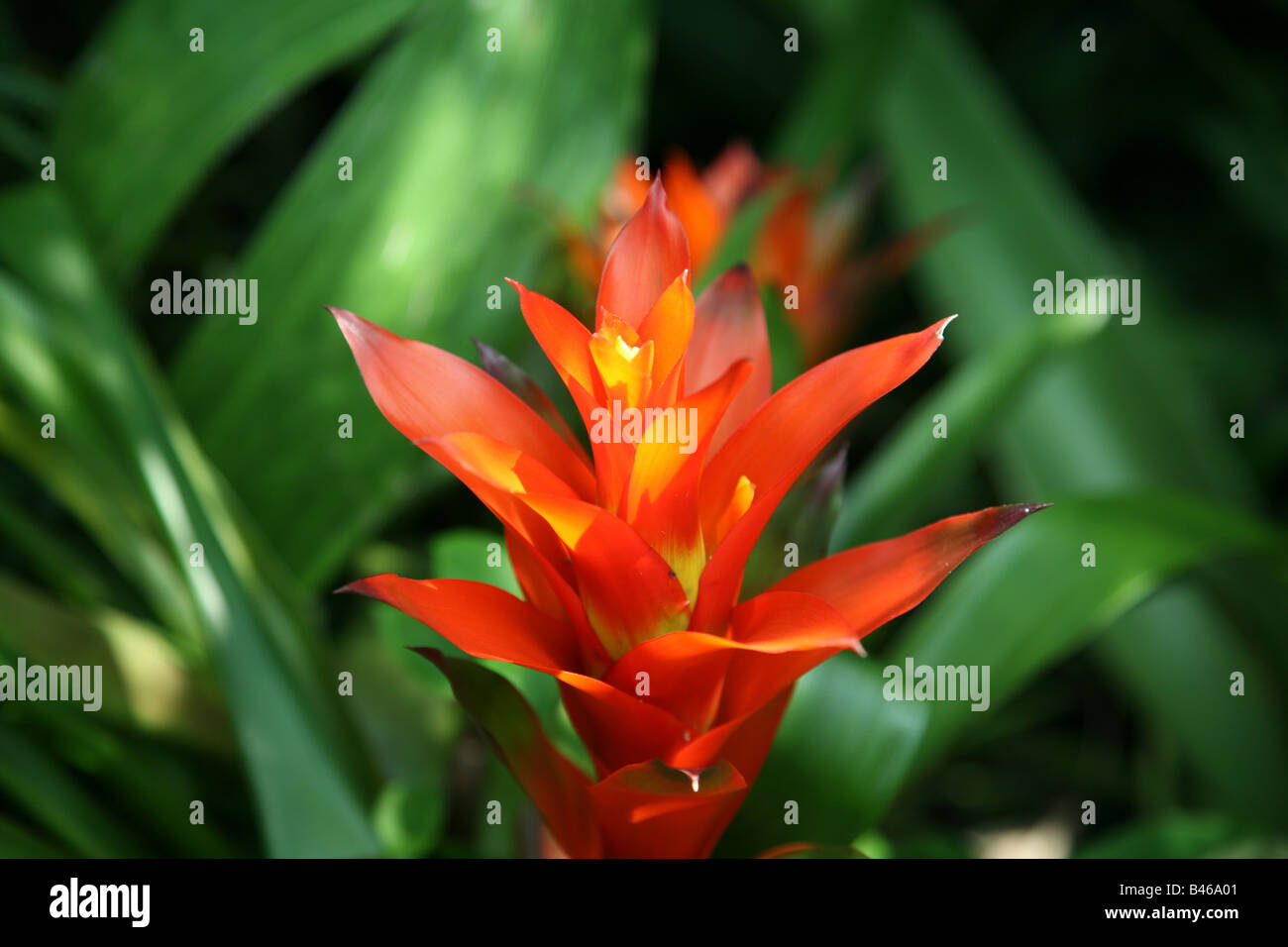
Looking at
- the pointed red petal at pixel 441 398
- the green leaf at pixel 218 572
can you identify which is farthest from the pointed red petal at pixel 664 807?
the green leaf at pixel 218 572

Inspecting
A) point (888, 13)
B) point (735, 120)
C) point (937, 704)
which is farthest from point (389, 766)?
point (735, 120)

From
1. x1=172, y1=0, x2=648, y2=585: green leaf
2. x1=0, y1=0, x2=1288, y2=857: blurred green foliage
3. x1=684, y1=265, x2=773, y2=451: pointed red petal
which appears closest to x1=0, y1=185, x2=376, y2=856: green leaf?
x1=0, y1=0, x2=1288, y2=857: blurred green foliage

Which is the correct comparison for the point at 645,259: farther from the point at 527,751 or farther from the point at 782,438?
the point at 527,751

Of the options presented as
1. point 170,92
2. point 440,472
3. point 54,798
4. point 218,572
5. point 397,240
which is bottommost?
point 54,798

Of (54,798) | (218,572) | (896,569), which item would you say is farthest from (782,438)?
(54,798)

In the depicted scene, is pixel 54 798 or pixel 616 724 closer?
pixel 616 724

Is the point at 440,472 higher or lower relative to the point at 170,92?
lower

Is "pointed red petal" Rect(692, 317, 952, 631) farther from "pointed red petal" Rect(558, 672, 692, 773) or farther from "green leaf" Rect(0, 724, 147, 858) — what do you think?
"green leaf" Rect(0, 724, 147, 858)

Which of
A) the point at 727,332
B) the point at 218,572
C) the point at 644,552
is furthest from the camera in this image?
the point at 218,572
